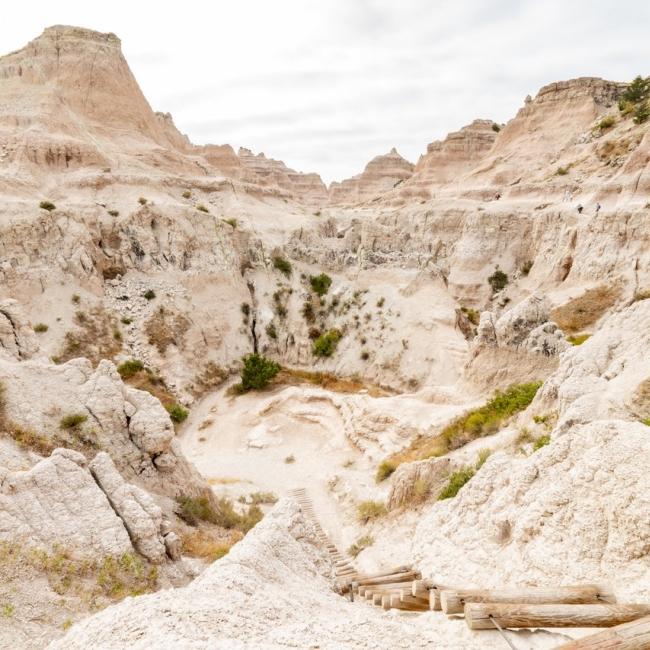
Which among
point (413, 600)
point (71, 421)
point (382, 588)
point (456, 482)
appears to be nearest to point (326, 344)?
point (456, 482)

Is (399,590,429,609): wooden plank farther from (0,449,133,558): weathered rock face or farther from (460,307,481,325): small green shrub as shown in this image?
(460,307,481,325): small green shrub

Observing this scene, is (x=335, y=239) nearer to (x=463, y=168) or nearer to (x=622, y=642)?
→ (x=463, y=168)

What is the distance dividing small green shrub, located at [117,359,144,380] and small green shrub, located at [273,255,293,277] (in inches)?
571

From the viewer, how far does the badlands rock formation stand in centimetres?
687

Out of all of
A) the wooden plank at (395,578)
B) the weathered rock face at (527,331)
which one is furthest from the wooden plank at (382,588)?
the weathered rock face at (527,331)

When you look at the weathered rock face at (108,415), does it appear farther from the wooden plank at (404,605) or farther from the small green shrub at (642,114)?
the small green shrub at (642,114)

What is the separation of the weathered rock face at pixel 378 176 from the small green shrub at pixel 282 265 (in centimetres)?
5382

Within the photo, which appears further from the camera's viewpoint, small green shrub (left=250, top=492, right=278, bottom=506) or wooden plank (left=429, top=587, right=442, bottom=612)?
small green shrub (left=250, top=492, right=278, bottom=506)

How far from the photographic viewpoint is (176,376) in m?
31.5

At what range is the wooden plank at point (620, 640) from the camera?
3914mm

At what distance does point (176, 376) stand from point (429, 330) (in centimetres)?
1753

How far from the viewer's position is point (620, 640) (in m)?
3.94

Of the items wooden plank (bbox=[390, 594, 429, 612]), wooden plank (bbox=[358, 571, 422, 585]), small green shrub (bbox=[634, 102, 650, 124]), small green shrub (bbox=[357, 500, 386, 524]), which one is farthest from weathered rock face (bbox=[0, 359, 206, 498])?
small green shrub (bbox=[634, 102, 650, 124])

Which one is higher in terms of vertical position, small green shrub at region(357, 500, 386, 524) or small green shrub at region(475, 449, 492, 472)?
small green shrub at region(475, 449, 492, 472)
